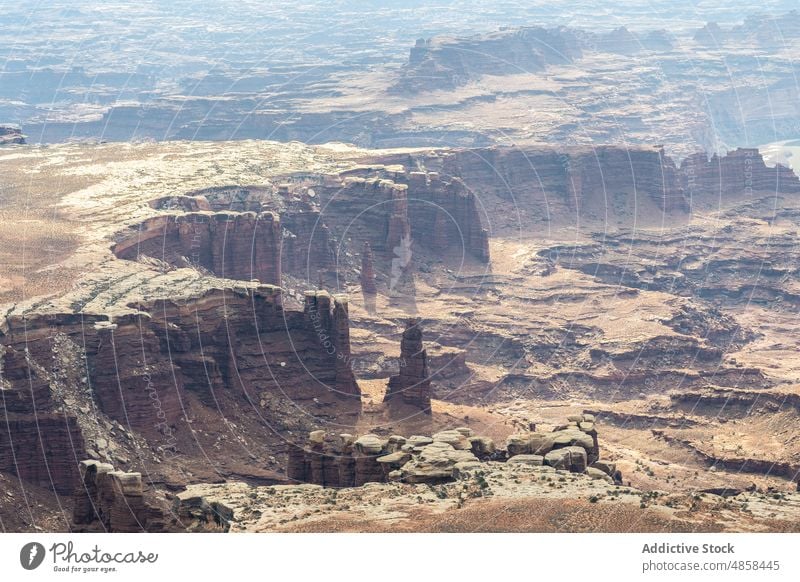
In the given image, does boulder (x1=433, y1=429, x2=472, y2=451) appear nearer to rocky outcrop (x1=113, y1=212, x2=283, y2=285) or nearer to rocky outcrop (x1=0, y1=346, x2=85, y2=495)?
rocky outcrop (x1=0, y1=346, x2=85, y2=495)

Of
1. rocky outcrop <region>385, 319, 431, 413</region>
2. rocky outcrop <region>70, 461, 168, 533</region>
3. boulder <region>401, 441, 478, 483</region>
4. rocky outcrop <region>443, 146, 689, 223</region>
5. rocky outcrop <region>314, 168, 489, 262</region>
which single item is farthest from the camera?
rocky outcrop <region>443, 146, 689, 223</region>

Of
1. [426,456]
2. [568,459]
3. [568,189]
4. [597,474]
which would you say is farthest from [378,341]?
[597,474]

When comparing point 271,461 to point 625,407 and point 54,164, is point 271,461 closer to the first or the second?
point 625,407

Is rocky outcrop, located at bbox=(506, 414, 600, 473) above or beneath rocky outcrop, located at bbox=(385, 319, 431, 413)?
above

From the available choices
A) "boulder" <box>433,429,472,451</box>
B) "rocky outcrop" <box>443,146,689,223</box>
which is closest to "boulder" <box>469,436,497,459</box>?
"boulder" <box>433,429,472,451</box>

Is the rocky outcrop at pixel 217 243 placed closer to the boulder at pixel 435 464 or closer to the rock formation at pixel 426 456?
the rock formation at pixel 426 456

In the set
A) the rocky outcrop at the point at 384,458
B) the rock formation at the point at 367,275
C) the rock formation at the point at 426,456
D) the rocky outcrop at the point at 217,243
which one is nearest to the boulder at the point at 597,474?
the rock formation at the point at 426,456

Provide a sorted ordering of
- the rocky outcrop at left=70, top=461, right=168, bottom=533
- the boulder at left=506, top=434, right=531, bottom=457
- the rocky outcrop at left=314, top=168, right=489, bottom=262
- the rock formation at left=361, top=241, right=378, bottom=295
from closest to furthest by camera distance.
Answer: the rocky outcrop at left=70, top=461, right=168, bottom=533, the boulder at left=506, top=434, right=531, bottom=457, the rock formation at left=361, top=241, right=378, bottom=295, the rocky outcrop at left=314, top=168, right=489, bottom=262

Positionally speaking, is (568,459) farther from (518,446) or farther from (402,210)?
(402,210)
